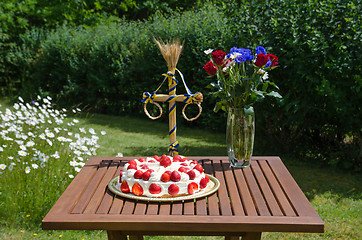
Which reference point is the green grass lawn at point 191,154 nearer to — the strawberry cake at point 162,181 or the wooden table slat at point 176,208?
the strawberry cake at point 162,181

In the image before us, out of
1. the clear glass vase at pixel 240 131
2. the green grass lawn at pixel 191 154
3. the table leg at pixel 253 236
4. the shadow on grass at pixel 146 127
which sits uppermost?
the clear glass vase at pixel 240 131

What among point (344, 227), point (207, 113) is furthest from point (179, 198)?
point (207, 113)

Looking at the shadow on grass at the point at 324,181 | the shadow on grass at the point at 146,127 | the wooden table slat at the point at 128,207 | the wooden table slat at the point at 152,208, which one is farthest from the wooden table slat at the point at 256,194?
the shadow on grass at the point at 146,127

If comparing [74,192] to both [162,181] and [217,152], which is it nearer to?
[162,181]

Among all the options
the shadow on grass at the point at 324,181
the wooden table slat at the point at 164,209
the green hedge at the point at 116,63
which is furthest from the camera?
the green hedge at the point at 116,63

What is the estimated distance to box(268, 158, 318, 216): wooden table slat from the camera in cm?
195

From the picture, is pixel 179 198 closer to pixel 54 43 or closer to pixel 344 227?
pixel 344 227

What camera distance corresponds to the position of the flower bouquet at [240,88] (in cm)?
248

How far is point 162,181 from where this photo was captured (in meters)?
2.10

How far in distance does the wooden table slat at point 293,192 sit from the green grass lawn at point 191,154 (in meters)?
1.11

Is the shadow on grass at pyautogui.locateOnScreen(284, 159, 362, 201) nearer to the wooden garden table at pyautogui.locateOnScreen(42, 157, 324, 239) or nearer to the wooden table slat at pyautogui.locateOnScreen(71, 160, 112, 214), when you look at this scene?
the wooden garden table at pyautogui.locateOnScreen(42, 157, 324, 239)

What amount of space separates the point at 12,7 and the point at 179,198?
1101cm


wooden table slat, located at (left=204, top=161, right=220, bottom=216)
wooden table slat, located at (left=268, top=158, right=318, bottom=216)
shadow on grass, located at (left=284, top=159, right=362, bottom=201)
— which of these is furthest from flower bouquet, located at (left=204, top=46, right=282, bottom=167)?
shadow on grass, located at (left=284, top=159, right=362, bottom=201)

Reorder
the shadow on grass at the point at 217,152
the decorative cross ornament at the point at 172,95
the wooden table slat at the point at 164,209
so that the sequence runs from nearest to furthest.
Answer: the wooden table slat at the point at 164,209 < the decorative cross ornament at the point at 172,95 < the shadow on grass at the point at 217,152
